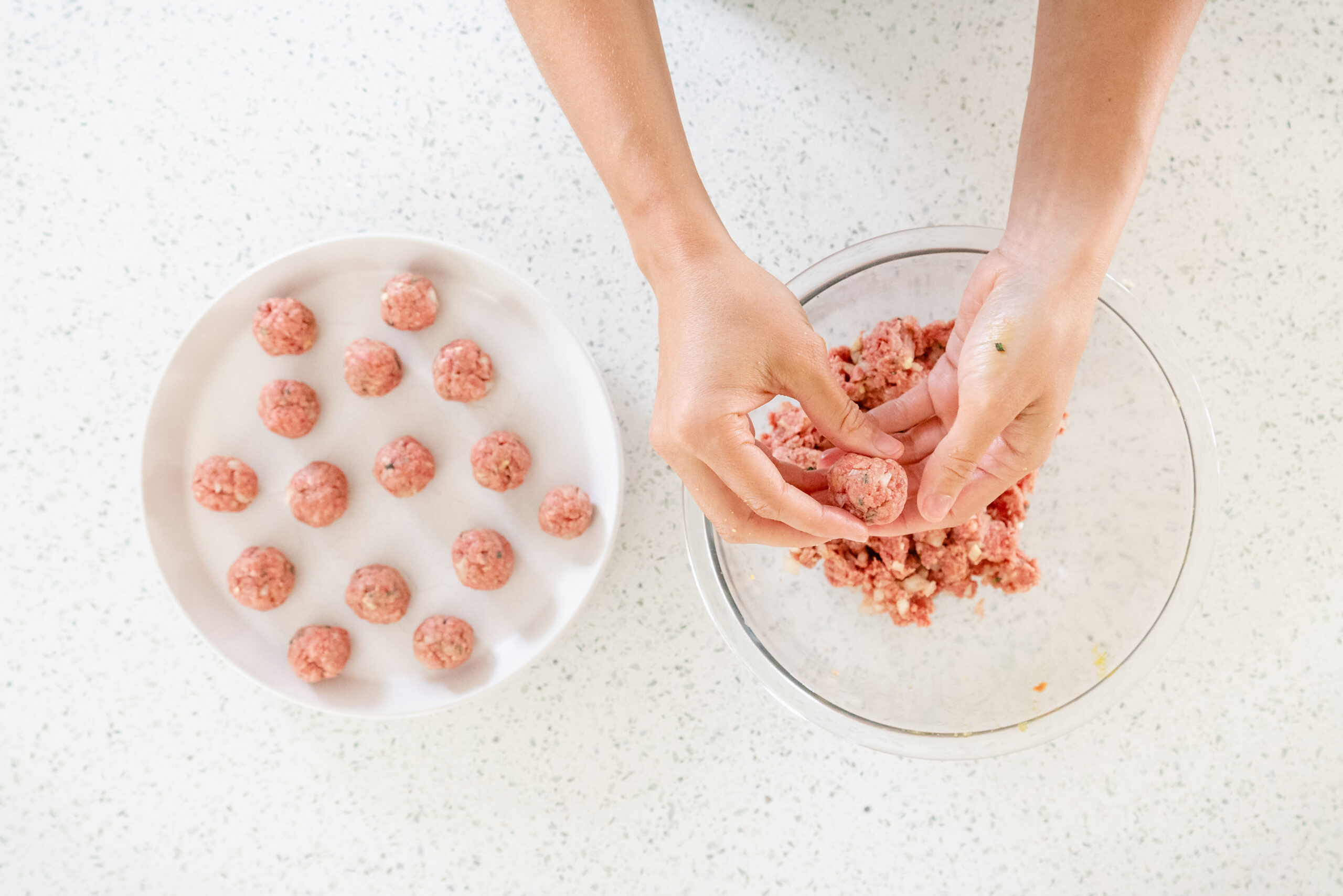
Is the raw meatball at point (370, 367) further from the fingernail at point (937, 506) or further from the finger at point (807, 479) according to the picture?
the fingernail at point (937, 506)

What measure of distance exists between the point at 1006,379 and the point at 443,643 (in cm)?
90

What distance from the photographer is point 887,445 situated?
977mm

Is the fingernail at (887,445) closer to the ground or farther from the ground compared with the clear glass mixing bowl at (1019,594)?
farther from the ground

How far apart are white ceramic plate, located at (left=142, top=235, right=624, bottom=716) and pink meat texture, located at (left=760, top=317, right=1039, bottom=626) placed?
359 millimetres

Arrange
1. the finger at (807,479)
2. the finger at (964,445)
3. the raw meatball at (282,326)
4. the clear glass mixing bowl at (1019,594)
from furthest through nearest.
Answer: the raw meatball at (282,326) < the clear glass mixing bowl at (1019,594) < the finger at (807,479) < the finger at (964,445)

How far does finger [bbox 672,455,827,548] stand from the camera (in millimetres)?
922

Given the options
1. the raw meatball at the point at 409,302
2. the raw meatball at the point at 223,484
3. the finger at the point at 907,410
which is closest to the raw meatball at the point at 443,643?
the raw meatball at the point at 223,484

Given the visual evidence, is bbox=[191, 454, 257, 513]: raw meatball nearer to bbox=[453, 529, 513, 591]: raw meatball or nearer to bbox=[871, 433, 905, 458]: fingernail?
bbox=[453, 529, 513, 591]: raw meatball

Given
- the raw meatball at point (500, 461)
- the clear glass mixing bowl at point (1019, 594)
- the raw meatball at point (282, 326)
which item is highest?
the raw meatball at point (282, 326)

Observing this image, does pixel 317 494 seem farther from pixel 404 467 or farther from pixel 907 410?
pixel 907 410

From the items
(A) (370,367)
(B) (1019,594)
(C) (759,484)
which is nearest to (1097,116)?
(C) (759,484)

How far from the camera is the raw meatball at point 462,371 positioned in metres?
1.30

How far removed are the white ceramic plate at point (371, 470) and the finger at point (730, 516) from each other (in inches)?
15.3

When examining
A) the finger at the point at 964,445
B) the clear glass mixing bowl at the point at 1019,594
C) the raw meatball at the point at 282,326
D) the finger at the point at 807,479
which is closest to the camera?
the finger at the point at 964,445
